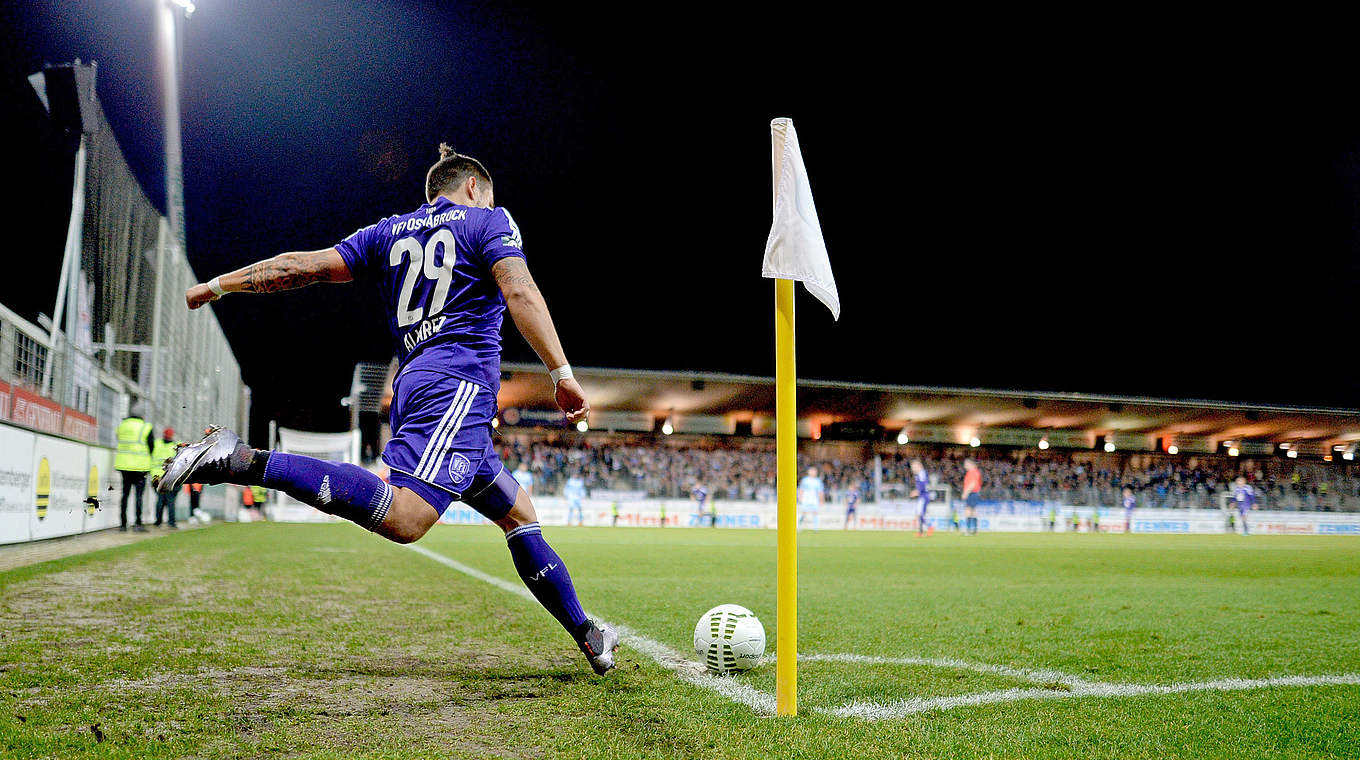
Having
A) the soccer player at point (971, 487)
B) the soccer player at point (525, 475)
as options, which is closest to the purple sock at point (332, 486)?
the soccer player at point (971, 487)

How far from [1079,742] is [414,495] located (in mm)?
2224

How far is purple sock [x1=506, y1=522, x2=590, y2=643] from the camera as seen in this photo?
324cm

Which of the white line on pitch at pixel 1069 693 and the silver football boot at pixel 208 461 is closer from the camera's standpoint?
the silver football boot at pixel 208 461

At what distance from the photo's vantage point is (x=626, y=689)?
303cm

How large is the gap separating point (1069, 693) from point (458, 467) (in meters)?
2.47

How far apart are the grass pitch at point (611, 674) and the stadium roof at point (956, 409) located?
2409 cm

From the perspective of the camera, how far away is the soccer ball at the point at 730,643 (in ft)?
11.3

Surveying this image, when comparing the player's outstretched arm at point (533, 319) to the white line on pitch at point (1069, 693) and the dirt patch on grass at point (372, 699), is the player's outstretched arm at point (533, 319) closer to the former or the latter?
the dirt patch on grass at point (372, 699)

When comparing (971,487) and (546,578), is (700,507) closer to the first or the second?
(971,487)

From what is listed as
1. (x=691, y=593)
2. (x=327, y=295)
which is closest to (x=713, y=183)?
(x=327, y=295)

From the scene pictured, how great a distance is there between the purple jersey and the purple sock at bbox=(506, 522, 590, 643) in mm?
690

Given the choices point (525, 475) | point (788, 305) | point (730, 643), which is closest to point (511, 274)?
point (788, 305)

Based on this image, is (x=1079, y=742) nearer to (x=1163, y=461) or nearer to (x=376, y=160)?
(x=376, y=160)

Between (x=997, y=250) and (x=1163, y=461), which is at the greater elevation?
(x=997, y=250)
